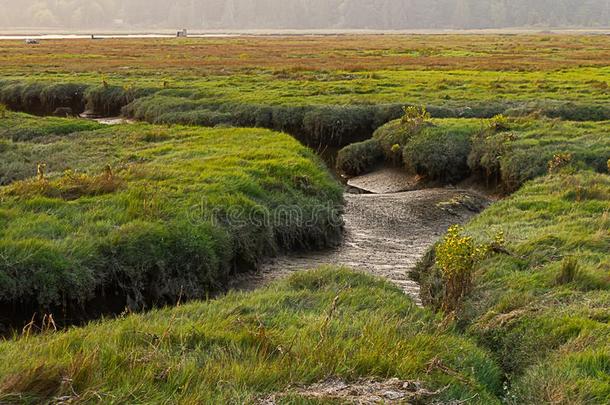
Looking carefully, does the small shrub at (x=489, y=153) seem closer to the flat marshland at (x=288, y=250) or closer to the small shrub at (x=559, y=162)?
the flat marshland at (x=288, y=250)

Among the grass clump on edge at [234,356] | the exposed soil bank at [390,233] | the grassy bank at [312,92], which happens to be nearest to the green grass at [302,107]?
the grassy bank at [312,92]

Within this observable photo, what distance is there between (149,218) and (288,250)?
4404 mm

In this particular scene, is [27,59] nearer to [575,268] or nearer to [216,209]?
[216,209]

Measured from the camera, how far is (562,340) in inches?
381

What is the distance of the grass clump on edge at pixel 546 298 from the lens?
844 cm

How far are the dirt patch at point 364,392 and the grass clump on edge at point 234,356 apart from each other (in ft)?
0.54

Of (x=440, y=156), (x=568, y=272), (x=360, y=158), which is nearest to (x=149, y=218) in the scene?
(x=568, y=272)

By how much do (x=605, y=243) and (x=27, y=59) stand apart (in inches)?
2789

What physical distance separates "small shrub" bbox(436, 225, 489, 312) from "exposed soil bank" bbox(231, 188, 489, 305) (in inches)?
89.5

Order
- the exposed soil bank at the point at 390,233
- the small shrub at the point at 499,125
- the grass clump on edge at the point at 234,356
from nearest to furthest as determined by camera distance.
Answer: the grass clump on edge at the point at 234,356, the exposed soil bank at the point at 390,233, the small shrub at the point at 499,125

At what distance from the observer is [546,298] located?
11.3 metres

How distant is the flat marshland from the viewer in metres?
7.68

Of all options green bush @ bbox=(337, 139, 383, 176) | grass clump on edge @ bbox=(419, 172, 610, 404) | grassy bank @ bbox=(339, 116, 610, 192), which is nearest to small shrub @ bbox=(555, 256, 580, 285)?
grass clump on edge @ bbox=(419, 172, 610, 404)

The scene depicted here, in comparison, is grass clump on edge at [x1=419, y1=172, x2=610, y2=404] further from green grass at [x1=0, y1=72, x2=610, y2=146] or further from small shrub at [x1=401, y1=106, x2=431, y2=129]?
green grass at [x1=0, y1=72, x2=610, y2=146]
